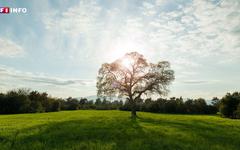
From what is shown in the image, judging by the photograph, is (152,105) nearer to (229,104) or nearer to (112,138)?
(229,104)

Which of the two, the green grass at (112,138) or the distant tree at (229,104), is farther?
the distant tree at (229,104)

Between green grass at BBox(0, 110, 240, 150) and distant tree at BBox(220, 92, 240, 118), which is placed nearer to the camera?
green grass at BBox(0, 110, 240, 150)

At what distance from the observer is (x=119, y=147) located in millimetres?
13039

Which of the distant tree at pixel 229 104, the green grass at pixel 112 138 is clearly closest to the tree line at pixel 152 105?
the distant tree at pixel 229 104

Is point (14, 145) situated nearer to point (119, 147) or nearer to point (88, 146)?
point (88, 146)

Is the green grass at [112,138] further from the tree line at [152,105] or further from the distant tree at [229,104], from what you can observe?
the distant tree at [229,104]

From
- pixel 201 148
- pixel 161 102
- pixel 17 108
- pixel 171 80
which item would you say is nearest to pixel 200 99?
pixel 161 102

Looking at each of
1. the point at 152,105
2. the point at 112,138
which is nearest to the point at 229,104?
the point at 152,105

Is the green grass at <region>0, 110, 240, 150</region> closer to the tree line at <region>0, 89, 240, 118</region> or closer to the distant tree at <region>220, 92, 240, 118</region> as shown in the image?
the tree line at <region>0, 89, 240, 118</region>

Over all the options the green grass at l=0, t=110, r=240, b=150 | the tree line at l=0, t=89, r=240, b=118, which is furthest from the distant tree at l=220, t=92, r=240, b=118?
the green grass at l=0, t=110, r=240, b=150

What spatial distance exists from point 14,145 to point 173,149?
28.6ft

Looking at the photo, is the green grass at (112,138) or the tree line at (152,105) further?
the tree line at (152,105)

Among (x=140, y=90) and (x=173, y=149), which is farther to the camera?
(x=140, y=90)

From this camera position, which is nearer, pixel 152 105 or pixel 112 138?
pixel 112 138
